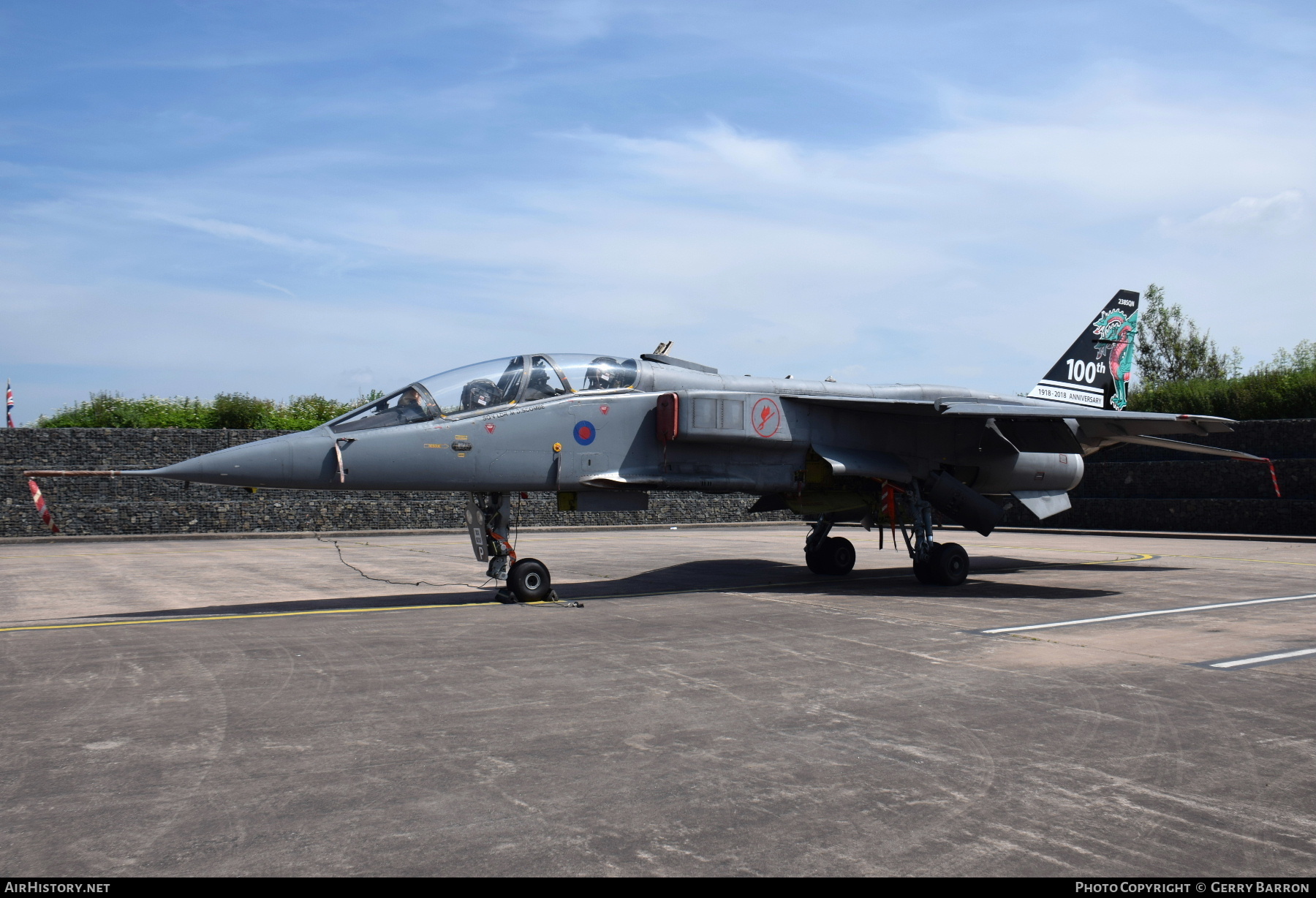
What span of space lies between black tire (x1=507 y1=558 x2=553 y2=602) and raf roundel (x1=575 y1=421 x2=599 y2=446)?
1590mm

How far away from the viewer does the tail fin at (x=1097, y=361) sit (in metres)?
17.5

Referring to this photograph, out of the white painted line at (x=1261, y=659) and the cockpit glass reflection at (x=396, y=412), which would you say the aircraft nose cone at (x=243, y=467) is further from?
the white painted line at (x=1261, y=659)

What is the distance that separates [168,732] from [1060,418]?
38.6ft

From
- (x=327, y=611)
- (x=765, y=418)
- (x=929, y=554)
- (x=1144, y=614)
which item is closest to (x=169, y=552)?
(x=327, y=611)

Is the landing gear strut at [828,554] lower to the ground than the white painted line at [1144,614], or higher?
higher

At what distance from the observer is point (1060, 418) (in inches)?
517

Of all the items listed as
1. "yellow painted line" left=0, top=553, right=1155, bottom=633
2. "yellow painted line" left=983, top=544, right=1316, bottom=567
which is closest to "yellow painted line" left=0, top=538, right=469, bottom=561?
"yellow painted line" left=0, top=553, right=1155, bottom=633

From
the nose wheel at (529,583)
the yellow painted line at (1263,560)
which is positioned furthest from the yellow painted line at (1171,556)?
the nose wheel at (529,583)

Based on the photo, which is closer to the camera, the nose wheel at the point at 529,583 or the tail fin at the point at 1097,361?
the nose wheel at the point at 529,583

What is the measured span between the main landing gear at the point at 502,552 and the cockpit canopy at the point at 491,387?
1.22 m

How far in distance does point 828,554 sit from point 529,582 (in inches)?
241

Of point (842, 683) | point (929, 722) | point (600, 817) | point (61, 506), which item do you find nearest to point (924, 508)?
point (842, 683)

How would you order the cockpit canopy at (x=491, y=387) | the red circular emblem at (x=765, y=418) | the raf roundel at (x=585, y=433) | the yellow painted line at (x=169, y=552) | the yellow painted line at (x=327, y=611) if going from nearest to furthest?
the yellow painted line at (x=327, y=611) < the cockpit canopy at (x=491, y=387) < the raf roundel at (x=585, y=433) < the red circular emblem at (x=765, y=418) < the yellow painted line at (x=169, y=552)

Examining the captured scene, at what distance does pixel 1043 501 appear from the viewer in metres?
15.9
